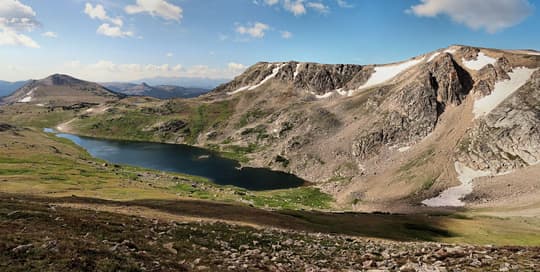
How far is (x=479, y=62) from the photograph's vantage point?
545ft

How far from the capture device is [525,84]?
5266 inches

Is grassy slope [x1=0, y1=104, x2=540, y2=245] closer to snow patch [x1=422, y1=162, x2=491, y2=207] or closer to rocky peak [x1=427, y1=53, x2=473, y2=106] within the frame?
snow patch [x1=422, y1=162, x2=491, y2=207]

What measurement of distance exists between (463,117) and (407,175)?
4160 centimetres

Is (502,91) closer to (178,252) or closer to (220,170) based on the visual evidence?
(220,170)

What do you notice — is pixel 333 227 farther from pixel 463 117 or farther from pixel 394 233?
pixel 463 117

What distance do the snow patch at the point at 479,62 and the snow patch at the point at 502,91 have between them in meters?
17.3

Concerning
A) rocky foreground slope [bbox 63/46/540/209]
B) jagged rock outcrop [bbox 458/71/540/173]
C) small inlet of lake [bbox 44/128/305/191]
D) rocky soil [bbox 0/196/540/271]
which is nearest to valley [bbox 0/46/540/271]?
rocky soil [bbox 0/196/540/271]

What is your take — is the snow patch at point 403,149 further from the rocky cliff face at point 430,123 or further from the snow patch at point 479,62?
the snow patch at point 479,62

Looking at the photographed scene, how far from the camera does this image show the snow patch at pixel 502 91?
13725cm

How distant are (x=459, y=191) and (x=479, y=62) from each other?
8637 centimetres

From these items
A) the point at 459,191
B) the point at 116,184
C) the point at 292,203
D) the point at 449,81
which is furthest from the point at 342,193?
the point at 116,184

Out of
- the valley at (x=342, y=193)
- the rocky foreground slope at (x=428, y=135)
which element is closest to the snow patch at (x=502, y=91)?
the rocky foreground slope at (x=428, y=135)

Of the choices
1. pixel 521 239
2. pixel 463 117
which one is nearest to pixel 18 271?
pixel 521 239

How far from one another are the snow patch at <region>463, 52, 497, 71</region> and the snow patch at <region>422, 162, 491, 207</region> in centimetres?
6800
